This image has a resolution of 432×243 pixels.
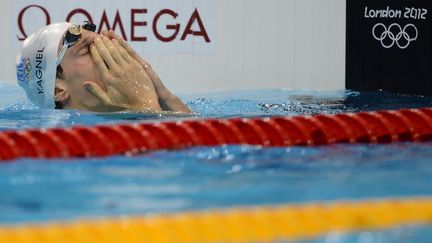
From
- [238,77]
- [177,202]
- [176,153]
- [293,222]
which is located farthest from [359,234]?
[238,77]

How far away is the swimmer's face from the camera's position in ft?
13.7

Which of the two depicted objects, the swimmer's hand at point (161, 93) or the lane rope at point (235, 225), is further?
the swimmer's hand at point (161, 93)

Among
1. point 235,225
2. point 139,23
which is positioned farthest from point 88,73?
point 235,225

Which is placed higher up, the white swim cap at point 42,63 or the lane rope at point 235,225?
the white swim cap at point 42,63

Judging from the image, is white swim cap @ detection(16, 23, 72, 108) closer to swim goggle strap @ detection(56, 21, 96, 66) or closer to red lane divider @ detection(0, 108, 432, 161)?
swim goggle strap @ detection(56, 21, 96, 66)

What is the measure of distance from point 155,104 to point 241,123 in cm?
101

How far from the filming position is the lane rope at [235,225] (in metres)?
1.73

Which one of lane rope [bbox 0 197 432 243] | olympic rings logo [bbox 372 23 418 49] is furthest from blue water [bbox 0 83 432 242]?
olympic rings logo [bbox 372 23 418 49]

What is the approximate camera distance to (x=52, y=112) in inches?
168

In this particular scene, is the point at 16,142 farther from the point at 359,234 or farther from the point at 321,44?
the point at 321,44

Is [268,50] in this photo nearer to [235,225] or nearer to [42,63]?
[42,63]

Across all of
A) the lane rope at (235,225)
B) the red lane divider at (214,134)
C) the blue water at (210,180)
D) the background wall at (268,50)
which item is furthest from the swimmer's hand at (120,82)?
the lane rope at (235,225)

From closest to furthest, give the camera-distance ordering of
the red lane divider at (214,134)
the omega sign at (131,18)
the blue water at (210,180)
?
1. the blue water at (210,180)
2. the red lane divider at (214,134)
3. the omega sign at (131,18)

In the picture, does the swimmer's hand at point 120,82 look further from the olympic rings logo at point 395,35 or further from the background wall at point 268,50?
the olympic rings logo at point 395,35
